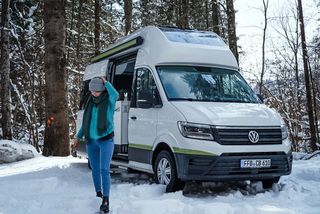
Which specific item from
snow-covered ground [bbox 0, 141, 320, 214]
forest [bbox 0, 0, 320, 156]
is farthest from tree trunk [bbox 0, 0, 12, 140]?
snow-covered ground [bbox 0, 141, 320, 214]

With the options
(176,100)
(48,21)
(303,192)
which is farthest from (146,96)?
(48,21)

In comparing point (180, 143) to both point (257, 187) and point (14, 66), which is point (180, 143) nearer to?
point (257, 187)

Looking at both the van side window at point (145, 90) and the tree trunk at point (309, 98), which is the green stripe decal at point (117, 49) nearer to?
the van side window at point (145, 90)

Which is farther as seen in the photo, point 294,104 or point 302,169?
point 294,104

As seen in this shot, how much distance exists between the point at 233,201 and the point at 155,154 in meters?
1.77

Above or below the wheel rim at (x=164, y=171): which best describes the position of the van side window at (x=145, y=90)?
A: above

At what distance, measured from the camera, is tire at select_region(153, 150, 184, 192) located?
7.01 metres

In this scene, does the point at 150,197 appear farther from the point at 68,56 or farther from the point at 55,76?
the point at 68,56

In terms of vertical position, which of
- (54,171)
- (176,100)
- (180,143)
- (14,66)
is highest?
(14,66)

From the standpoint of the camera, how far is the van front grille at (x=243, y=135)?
665 cm

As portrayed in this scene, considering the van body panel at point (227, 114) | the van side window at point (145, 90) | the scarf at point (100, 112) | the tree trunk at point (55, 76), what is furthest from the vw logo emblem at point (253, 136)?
the tree trunk at point (55, 76)

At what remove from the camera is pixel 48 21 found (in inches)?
460

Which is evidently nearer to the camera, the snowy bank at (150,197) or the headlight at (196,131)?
the snowy bank at (150,197)

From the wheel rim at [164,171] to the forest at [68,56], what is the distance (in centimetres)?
501
